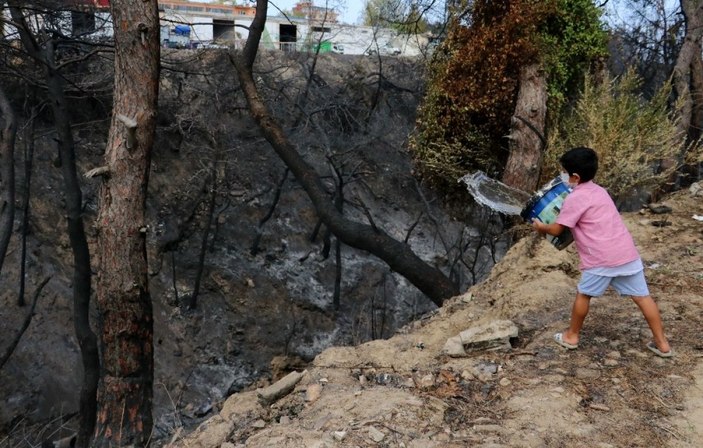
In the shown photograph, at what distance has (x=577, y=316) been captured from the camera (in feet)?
12.5

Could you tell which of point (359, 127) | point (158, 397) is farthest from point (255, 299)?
point (359, 127)

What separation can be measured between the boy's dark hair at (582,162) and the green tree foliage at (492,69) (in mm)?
3455

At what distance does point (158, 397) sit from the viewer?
13.8m

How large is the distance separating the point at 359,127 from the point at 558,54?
14297mm

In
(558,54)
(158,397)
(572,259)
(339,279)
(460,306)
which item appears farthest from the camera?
(339,279)

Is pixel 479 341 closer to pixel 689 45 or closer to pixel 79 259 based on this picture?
pixel 79 259

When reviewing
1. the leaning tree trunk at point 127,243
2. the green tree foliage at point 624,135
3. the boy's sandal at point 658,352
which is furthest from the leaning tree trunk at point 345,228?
the boy's sandal at point 658,352

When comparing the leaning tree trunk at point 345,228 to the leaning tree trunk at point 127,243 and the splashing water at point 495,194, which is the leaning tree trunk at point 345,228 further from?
the leaning tree trunk at point 127,243

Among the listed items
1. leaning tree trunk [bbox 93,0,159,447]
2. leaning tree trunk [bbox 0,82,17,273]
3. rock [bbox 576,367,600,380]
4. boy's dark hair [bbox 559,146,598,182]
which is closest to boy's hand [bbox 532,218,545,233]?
boy's dark hair [bbox 559,146,598,182]

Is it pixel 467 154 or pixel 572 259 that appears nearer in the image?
pixel 572 259

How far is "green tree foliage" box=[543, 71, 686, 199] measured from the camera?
5852 millimetres

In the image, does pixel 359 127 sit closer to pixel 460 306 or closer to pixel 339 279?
pixel 339 279

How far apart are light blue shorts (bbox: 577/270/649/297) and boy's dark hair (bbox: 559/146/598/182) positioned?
0.63m

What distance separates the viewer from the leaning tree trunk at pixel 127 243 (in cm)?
520
